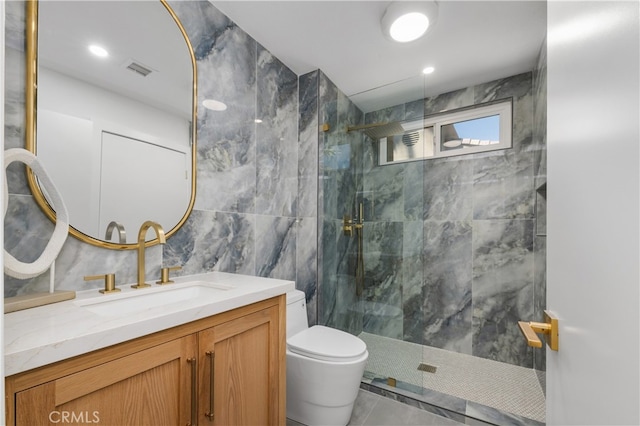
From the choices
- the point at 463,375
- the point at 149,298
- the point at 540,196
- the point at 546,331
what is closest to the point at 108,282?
the point at 149,298

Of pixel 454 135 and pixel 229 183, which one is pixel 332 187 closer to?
pixel 229 183

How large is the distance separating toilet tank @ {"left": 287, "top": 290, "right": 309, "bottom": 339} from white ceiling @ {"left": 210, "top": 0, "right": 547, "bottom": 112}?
1.66m

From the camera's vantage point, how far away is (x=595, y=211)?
47 cm

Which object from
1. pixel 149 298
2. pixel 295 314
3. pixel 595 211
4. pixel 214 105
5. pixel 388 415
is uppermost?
pixel 214 105

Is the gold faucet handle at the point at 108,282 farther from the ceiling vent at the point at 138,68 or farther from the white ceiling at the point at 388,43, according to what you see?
the white ceiling at the point at 388,43

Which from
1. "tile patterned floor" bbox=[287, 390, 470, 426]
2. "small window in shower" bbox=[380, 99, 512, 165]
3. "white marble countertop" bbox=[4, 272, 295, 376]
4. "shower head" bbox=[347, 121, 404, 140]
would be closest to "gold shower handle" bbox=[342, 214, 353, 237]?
"small window in shower" bbox=[380, 99, 512, 165]

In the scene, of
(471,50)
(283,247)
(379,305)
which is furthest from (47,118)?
(471,50)

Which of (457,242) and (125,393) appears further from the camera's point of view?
(457,242)

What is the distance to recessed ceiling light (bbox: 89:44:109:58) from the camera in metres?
1.21

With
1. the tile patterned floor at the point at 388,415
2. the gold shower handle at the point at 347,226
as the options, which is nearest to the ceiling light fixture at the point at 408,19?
the gold shower handle at the point at 347,226

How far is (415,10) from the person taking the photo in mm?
1610

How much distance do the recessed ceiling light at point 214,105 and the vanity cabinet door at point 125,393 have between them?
4.24ft

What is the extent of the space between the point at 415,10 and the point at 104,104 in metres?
1.67

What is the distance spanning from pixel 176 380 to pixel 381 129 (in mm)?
2107
